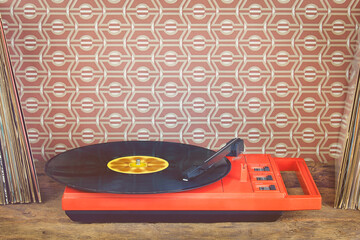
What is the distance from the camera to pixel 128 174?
138cm

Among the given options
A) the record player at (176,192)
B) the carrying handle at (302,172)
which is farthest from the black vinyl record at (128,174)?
the carrying handle at (302,172)

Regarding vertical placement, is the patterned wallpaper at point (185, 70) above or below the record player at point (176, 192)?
above

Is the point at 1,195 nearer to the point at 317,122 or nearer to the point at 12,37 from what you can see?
the point at 12,37

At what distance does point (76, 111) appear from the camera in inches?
73.4

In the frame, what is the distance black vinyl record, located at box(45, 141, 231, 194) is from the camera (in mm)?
1291

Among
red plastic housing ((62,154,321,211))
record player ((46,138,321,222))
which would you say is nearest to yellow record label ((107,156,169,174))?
record player ((46,138,321,222))

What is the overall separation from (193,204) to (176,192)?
0.20ft

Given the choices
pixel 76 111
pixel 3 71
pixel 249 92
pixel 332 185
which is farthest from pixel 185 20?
pixel 332 185

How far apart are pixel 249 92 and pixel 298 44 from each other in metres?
0.28

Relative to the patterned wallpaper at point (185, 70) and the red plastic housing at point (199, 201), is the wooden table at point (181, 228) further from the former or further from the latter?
the patterned wallpaper at point (185, 70)

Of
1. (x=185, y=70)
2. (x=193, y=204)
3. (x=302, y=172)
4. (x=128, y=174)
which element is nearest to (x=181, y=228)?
(x=193, y=204)

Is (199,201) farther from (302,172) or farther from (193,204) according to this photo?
(302,172)

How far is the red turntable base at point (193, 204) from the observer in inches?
51.3

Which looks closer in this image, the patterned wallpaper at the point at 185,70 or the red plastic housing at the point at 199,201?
the red plastic housing at the point at 199,201
